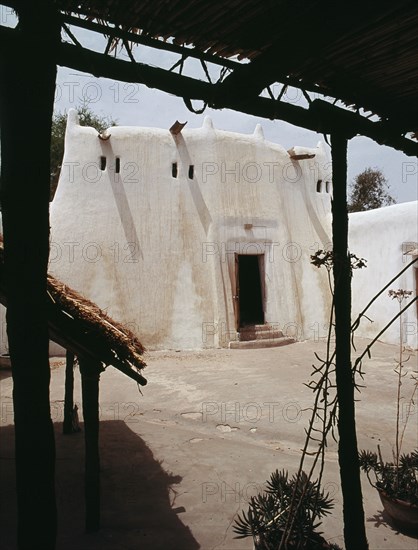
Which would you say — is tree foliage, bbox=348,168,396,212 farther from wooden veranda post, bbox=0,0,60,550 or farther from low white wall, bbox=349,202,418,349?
wooden veranda post, bbox=0,0,60,550

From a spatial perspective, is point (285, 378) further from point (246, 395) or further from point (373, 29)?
point (373, 29)

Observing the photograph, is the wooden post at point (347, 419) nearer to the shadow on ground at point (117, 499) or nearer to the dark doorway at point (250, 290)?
the shadow on ground at point (117, 499)

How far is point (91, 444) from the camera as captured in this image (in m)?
3.65

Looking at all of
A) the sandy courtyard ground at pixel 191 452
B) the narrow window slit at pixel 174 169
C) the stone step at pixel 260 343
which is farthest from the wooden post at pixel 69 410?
the narrow window slit at pixel 174 169

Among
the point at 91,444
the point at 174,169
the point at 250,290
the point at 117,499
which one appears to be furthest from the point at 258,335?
the point at 91,444

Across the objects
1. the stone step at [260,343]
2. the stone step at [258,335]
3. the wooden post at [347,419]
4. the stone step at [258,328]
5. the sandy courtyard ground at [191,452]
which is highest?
the wooden post at [347,419]

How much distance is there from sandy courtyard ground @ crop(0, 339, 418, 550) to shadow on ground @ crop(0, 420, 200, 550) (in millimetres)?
11

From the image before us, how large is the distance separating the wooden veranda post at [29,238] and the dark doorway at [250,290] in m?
16.0

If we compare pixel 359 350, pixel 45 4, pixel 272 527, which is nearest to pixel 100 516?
pixel 272 527

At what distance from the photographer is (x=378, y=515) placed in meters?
3.74

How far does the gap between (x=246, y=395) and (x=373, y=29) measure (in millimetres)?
6872

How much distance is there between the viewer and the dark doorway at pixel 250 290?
17672mm

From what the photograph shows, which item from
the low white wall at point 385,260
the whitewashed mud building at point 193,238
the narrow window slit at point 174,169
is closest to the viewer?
the low white wall at point 385,260

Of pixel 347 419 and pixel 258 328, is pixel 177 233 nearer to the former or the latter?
pixel 258 328
